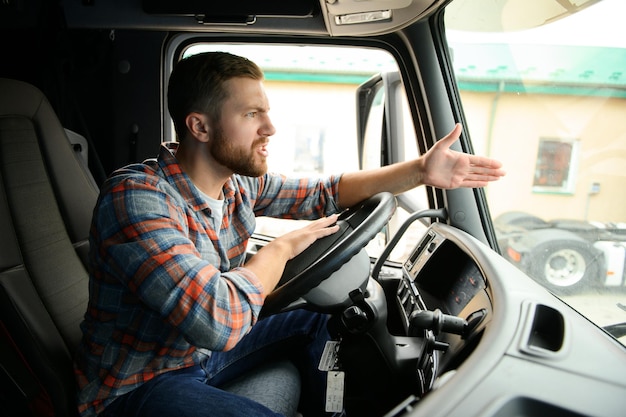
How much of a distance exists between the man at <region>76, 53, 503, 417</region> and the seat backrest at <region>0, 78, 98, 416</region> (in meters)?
0.10

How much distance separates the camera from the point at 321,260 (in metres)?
1.05

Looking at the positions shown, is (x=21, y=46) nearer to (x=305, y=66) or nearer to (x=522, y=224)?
(x=522, y=224)

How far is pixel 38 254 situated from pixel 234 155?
60 cm

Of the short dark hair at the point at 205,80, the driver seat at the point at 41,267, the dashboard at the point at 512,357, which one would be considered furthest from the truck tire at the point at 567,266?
the short dark hair at the point at 205,80

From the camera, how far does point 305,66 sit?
19.4ft

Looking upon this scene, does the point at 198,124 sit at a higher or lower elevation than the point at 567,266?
higher

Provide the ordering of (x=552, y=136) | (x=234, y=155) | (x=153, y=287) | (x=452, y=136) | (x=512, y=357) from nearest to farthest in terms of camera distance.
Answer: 1. (x=512, y=357)
2. (x=153, y=287)
3. (x=234, y=155)
4. (x=452, y=136)
5. (x=552, y=136)

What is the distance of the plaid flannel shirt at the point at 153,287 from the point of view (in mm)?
962

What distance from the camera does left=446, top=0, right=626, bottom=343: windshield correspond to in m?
1.22

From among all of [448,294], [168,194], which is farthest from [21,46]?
[448,294]

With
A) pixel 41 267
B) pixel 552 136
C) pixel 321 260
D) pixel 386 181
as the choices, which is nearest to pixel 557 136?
pixel 552 136

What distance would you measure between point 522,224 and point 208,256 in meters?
1.24

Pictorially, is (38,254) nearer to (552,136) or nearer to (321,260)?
(321,260)

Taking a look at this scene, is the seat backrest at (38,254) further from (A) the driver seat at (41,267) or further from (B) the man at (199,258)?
(B) the man at (199,258)
